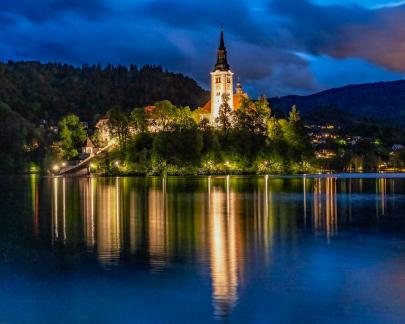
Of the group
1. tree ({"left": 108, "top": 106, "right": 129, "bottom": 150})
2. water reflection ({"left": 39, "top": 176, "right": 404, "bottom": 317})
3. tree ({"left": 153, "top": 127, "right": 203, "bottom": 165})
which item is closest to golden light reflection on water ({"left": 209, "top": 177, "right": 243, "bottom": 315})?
water reflection ({"left": 39, "top": 176, "right": 404, "bottom": 317})

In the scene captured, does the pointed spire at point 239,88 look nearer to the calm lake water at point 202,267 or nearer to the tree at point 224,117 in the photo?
the tree at point 224,117

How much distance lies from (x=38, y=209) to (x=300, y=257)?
27.8m

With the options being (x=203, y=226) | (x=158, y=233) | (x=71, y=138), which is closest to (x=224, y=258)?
(x=158, y=233)

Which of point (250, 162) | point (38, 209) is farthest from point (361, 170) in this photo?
point (38, 209)

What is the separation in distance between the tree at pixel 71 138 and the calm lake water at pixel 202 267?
102099 millimetres

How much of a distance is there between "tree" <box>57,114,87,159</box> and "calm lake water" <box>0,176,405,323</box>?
102 metres

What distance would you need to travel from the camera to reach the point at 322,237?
3033cm

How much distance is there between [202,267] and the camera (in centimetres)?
2219

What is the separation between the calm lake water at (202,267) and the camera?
→ 16578mm

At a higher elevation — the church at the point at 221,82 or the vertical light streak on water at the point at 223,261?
the church at the point at 221,82

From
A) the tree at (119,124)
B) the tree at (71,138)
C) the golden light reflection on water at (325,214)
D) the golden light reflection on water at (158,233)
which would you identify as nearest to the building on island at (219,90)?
the tree at (71,138)

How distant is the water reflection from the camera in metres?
23.4

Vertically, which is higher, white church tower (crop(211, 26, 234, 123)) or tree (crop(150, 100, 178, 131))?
white church tower (crop(211, 26, 234, 123))

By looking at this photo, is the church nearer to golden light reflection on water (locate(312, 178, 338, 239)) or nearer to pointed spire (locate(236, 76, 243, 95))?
pointed spire (locate(236, 76, 243, 95))
